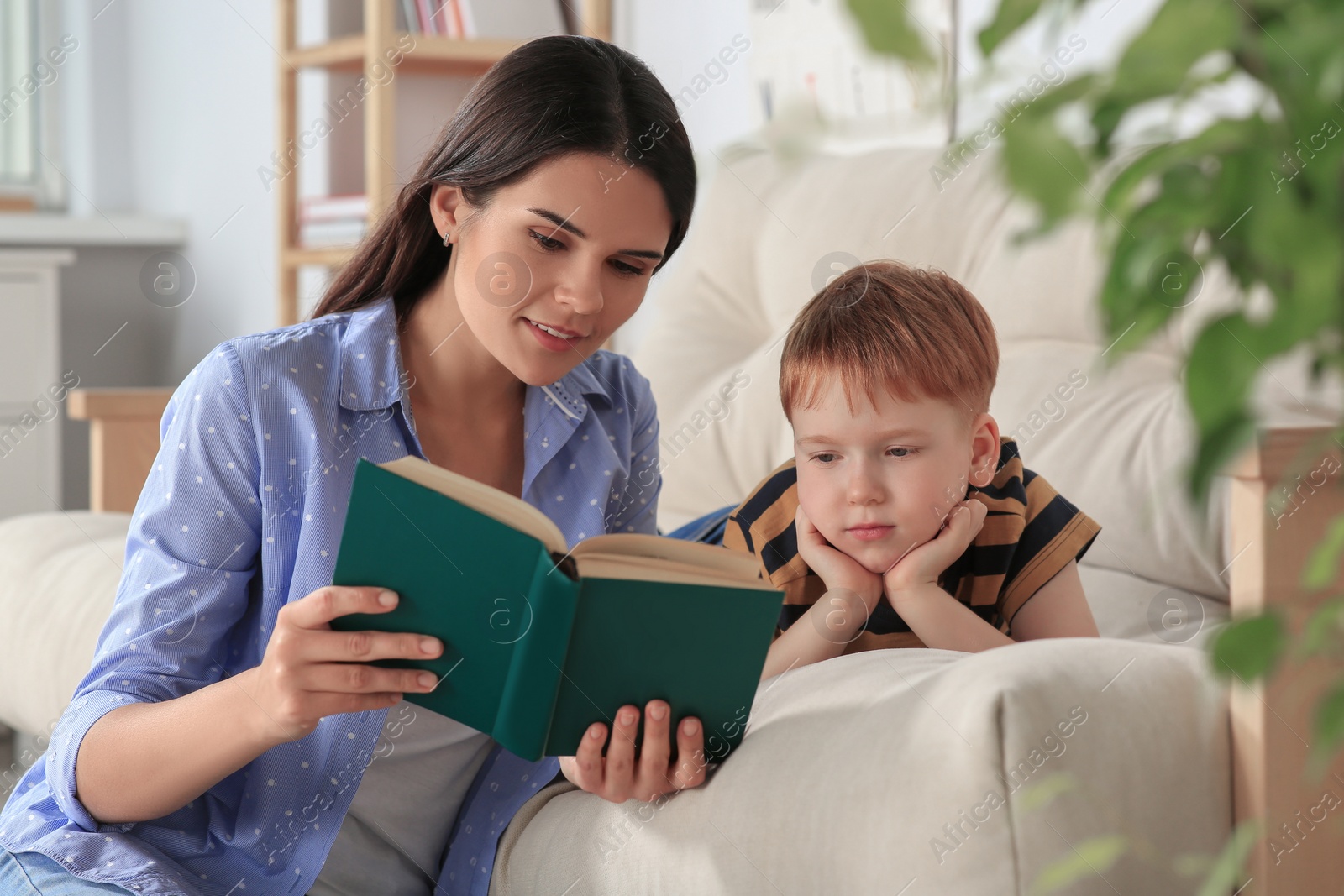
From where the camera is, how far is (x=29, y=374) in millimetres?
3414

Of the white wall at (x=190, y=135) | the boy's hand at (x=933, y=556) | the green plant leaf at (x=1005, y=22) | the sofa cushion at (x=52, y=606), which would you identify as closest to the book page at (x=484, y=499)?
the boy's hand at (x=933, y=556)

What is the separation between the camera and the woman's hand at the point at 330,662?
75 cm

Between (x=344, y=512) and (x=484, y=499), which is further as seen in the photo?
(x=344, y=512)

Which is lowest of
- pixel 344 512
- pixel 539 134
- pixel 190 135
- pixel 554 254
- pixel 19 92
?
pixel 344 512

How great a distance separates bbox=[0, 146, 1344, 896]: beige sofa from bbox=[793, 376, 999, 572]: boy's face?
170mm

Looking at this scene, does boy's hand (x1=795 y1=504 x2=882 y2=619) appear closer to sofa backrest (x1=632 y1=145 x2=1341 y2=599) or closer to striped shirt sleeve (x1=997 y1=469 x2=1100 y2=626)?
striped shirt sleeve (x1=997 y1=469 x2=1100 y2=626)

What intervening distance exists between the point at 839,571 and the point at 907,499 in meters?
0.09

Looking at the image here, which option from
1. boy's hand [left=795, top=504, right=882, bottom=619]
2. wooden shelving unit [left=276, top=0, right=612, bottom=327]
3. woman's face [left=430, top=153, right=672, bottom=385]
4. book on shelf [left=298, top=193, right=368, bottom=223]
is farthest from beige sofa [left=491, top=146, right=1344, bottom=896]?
book on shelf [left=298, top=193, right=368, bottom=223]

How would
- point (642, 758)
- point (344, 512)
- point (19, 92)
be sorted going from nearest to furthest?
point (642, 758) → point (344, 512) → point (19, 92)

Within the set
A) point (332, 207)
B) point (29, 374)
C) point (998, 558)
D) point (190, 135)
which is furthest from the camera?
point (190, 135)

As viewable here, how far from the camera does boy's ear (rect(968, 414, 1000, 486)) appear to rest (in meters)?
1.13

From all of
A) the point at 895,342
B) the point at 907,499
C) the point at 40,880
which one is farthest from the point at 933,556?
the point at 40,880

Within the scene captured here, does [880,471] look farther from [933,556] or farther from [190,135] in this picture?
[190,135]

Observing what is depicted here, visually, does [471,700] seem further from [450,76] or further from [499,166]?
[450,76]
